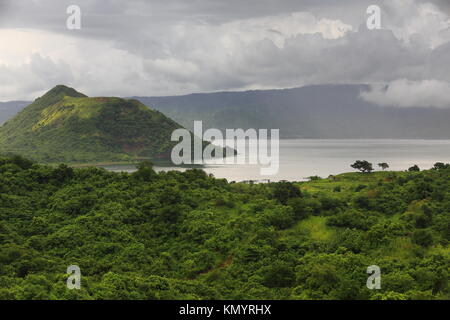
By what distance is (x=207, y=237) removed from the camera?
4997 centimetres

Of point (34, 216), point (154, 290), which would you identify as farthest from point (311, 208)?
point (34, 216)

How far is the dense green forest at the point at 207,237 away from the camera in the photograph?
3581 centimetres

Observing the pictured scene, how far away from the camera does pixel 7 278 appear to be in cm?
3566

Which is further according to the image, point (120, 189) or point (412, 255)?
point (120, 189)

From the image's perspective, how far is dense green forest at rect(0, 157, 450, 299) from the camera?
117 feet

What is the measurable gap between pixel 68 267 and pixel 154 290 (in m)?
10.1

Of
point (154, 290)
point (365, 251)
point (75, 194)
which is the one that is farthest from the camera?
point (75, 194)

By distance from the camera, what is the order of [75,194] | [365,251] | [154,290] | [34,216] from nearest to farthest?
[154,290] < [365,251] < [34,216] < [75,194]

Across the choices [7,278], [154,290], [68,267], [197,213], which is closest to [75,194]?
[197,213]
